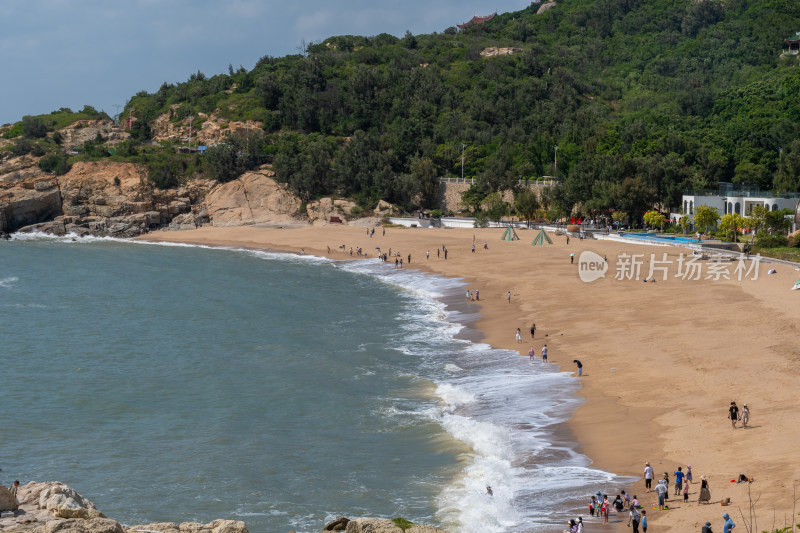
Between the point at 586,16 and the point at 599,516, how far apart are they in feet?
559

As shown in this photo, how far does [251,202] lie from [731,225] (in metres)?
64.1

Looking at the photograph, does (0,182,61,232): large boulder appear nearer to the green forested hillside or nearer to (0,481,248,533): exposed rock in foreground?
the green forested hillside

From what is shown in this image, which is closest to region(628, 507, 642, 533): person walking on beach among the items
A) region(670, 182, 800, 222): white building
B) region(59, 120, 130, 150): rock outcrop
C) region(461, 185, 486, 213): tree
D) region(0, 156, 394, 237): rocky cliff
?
region(670, 182, 800, 222): white building

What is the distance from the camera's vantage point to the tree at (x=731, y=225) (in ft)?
215

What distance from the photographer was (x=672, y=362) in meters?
34.8

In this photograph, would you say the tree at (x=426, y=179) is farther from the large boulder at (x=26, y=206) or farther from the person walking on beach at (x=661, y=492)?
the person walking on beach at (x=661, y=492)

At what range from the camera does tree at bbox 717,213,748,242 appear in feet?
215

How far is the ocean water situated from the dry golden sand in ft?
6.16

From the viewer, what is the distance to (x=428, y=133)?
116375 millimetres

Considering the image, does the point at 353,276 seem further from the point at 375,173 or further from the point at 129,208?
the point at 129,208

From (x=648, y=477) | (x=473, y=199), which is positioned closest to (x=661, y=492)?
(x=648, y=477)

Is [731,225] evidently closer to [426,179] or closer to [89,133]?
[426,179]

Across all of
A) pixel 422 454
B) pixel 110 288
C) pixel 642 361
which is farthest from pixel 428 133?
pixel 422 454

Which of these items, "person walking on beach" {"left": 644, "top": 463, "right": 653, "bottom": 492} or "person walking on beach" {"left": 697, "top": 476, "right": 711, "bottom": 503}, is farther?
"person walking on beach" {"left": 644, "top": 463, "right": 653, "bottom": 492}
